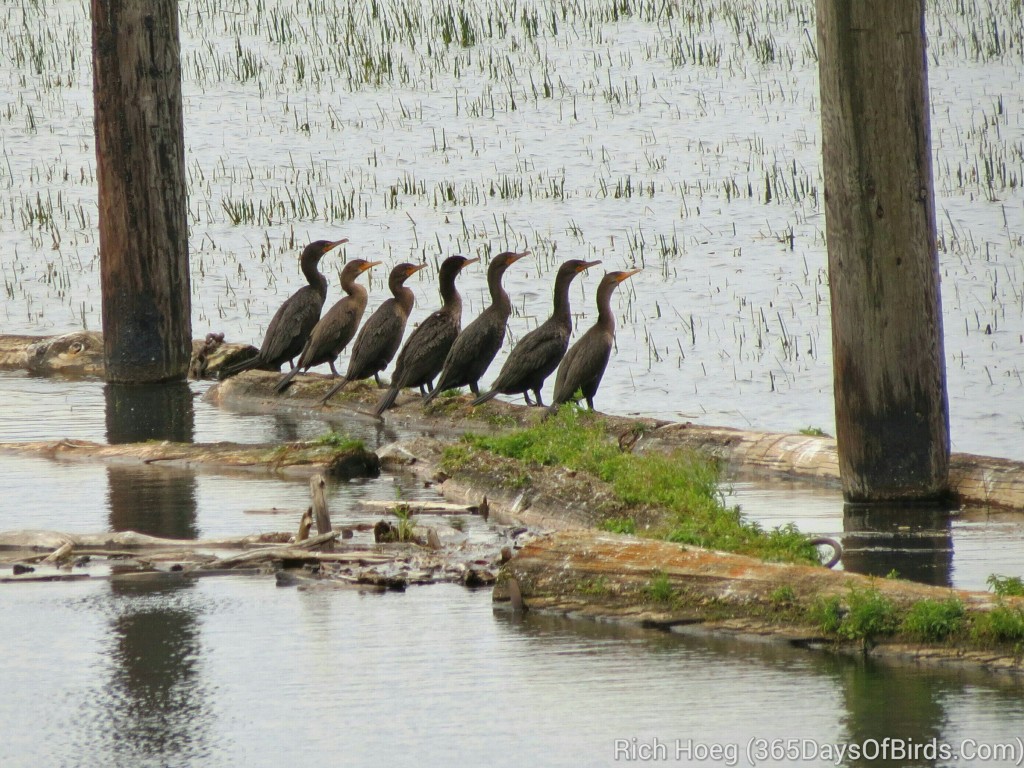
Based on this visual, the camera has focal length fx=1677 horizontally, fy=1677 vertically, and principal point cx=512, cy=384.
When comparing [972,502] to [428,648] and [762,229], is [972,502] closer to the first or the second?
[428,648]

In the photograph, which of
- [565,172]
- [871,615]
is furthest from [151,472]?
[565,172]

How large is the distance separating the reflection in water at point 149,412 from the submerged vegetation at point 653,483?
2855 millimetres

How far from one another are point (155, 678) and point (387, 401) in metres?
5.56

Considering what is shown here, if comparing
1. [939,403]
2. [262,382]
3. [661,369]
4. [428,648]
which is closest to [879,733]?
[428,648]

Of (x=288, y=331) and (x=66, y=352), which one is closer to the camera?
(x=288, y=331)

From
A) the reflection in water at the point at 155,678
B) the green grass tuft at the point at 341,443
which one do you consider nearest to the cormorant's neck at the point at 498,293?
the green grass tuft at the point at 341,443

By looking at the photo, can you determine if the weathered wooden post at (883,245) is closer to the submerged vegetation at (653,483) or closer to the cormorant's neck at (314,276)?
the submerged vegetation at (653,483)

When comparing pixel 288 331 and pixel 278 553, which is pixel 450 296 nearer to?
pixel 288 331

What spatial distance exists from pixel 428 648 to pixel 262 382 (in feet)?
21.0

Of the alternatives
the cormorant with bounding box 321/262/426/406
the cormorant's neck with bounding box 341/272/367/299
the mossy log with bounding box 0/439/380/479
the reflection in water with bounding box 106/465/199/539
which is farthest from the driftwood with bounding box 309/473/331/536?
the cormorant's neck with bounding box 341/272/367/299

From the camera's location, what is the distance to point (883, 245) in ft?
25.2

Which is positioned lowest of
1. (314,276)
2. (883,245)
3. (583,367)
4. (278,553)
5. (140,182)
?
(278,553)

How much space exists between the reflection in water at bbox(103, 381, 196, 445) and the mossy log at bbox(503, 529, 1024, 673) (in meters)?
4.71

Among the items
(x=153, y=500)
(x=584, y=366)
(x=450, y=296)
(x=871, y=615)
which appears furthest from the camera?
(x=450, y=296)
